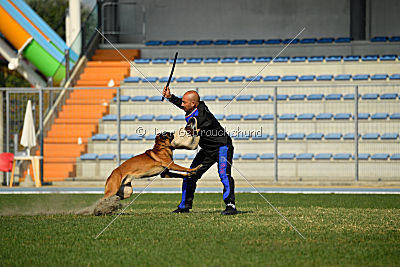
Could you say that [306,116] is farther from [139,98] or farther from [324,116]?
[139,98]

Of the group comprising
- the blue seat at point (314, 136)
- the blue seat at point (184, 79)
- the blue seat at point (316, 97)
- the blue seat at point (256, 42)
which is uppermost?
the blue seat at point (256, 42)

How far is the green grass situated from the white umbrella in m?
6.93

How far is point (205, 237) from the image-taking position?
7.44 metres

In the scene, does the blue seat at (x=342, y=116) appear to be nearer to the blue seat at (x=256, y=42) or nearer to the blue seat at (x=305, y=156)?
the blue seat at (x=305, y=156)

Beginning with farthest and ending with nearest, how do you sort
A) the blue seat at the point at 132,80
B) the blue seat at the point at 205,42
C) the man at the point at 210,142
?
the blue seat at the point at 205,42, the blue seat at the point at 132,80, the man at the point at 210,142

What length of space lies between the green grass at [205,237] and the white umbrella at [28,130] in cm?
693

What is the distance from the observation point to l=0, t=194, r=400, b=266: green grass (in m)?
6.26

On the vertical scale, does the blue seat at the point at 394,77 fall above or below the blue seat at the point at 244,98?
above

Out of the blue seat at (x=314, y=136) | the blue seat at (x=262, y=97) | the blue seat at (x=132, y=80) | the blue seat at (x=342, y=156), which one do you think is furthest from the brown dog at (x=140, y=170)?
the blue seat at (x=132, y=80)

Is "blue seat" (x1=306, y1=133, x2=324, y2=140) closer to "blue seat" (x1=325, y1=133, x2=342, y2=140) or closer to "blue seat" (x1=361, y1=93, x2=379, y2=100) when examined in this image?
"blue seat" (x1=325, y1=133, x2=342, y2=140)

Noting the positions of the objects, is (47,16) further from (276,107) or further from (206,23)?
(276,107)

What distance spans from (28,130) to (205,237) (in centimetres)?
1166

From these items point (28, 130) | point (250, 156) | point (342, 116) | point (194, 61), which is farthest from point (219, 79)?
point (28, 130)

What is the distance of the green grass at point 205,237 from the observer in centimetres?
626
